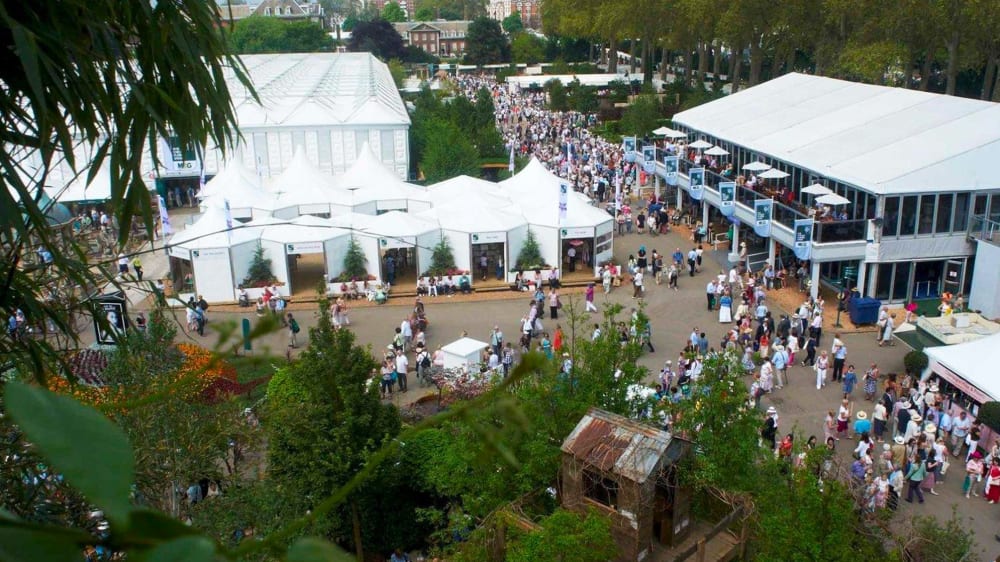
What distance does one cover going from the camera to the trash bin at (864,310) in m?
22.3

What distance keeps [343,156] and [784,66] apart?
43626 mm

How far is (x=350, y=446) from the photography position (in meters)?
12.3

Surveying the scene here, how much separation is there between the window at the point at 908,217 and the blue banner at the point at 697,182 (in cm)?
865

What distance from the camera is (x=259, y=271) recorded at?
84.8 ft

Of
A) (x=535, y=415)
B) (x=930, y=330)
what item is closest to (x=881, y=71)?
(x=930, y=330)

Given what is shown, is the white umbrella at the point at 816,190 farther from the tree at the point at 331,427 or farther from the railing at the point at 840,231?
the tree at the point at 331,427

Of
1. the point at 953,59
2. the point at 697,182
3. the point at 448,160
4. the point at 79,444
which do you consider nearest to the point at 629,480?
the point at 79,444

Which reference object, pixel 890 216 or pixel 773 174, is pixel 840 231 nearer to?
pixel 890 216

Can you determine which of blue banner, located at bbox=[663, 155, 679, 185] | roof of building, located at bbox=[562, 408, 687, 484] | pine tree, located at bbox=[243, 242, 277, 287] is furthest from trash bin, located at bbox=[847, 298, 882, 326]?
pine tree, located at bbox=[243, 242, 277, 287]

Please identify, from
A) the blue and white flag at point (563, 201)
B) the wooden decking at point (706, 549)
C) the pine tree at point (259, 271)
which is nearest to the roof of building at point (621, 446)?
the wooden decking at point (706, 549)

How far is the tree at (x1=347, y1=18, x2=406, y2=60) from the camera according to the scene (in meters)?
103

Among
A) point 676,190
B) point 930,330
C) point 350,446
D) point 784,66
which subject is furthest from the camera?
point 784,66

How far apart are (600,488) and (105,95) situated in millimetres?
7269

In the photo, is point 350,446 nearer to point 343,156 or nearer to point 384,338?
point 384,338
